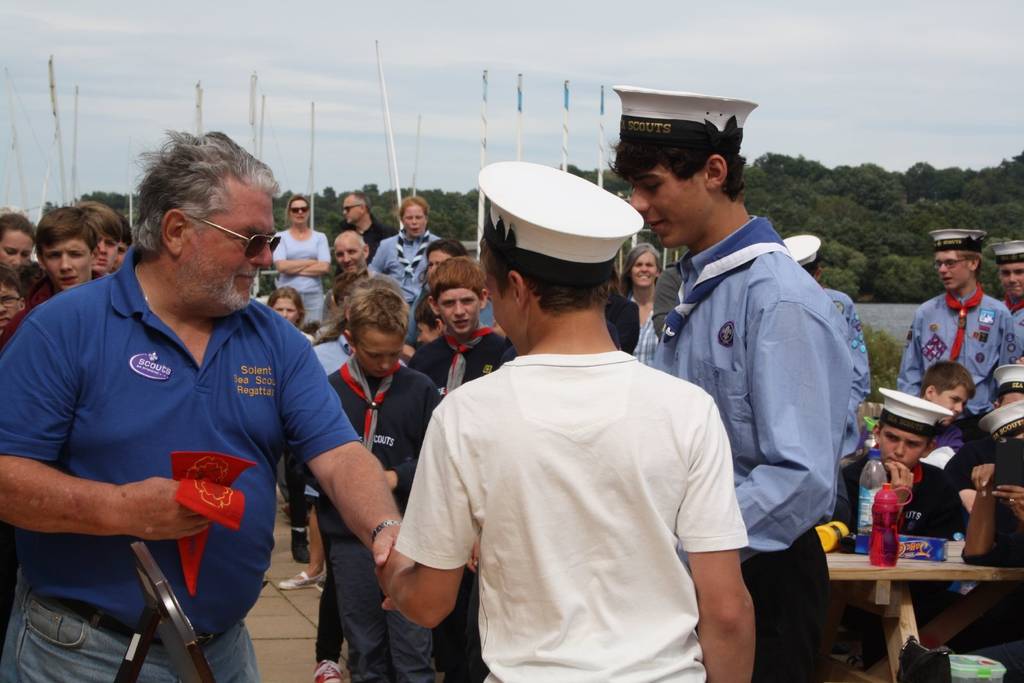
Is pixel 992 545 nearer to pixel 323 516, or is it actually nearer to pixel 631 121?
pixel 323 516

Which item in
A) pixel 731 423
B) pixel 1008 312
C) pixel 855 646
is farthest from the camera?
pixel 1008 312

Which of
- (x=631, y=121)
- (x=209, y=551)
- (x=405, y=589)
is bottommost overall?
(x=209, y=551)

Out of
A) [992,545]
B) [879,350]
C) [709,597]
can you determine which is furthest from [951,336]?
[709,597]

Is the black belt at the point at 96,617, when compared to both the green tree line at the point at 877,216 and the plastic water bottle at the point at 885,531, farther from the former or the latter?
the green tree line at the point at 877,216

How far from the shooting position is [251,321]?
10.8 feet

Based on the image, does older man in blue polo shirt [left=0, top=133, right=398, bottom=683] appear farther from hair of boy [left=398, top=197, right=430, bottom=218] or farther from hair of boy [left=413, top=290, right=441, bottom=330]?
hair of boy [left=398, top=197, right=430, bottom=218]

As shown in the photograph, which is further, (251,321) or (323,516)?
(323,516)

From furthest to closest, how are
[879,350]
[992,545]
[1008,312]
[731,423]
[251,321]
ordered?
[879,350], [1008,312], [992,545], [251,321], [731,423]

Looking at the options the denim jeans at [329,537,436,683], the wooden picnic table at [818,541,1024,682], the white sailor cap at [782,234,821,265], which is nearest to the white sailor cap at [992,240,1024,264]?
the white sailor cap at [782,234,821,265]

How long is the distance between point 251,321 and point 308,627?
4491 millimetres

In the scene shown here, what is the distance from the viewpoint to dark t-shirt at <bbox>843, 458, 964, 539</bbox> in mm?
6188

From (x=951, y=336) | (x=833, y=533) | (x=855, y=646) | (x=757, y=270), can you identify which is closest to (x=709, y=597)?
(x=757, y=270)

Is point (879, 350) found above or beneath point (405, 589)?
beneath

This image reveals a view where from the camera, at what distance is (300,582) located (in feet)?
27.1
